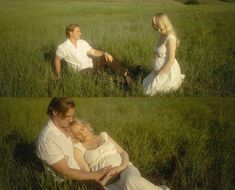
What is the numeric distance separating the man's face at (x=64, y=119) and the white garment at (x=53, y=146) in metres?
0.04

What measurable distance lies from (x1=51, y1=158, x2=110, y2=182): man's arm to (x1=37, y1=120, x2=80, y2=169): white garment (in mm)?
32

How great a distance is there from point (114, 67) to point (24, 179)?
952 mm

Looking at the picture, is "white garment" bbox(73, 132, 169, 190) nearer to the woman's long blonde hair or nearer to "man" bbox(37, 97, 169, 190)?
"man" bbox(37, 97, 169, 190)

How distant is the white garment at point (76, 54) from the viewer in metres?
3.48

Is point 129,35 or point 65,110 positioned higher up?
point 129,35

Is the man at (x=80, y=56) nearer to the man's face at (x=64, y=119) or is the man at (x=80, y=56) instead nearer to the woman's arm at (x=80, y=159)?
the man's face at (x=64, y=119)

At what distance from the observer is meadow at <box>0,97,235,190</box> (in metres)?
3.40

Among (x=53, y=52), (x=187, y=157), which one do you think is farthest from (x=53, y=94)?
(x=187, y=157)

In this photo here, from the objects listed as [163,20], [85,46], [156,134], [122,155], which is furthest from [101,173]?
[163,20]

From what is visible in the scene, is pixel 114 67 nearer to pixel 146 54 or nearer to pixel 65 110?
pixel 146 54

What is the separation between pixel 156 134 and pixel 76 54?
2.49 feet

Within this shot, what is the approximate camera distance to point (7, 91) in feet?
11.2

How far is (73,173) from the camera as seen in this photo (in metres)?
3.04

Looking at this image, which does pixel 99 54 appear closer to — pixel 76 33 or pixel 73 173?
pixel 76 33
